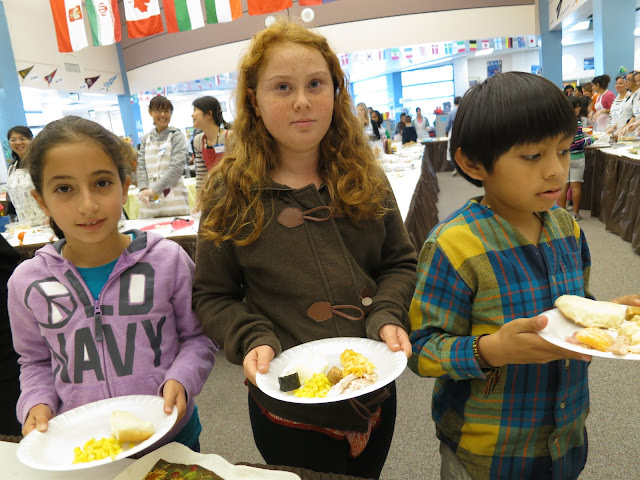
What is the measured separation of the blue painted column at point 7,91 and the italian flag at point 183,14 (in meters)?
4.01

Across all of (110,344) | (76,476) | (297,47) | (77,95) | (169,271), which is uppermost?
(77,95)

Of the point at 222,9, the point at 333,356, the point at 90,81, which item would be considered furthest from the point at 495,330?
the point at 90,81

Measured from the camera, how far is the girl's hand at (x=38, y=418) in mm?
912

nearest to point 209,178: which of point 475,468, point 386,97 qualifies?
point 475,468

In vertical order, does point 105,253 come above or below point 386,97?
below

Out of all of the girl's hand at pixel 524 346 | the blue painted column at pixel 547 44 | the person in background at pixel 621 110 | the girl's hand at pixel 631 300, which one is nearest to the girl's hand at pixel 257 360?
the girl's hand at pixel 524 346

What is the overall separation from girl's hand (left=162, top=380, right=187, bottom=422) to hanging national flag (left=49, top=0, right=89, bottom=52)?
7684mm

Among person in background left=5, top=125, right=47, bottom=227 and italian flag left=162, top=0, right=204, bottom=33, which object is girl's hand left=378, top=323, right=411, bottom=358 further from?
italian flag left=162, top=0, right=204, bottom=33

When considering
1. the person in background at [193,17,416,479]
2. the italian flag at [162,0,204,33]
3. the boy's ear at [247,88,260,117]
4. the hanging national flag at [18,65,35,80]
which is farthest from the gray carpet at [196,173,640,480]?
the hanging national flag at [18,65,35,80]

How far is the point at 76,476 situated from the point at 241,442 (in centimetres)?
158

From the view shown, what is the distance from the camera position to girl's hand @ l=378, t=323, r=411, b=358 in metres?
0.94

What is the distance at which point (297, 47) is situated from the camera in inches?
40.4

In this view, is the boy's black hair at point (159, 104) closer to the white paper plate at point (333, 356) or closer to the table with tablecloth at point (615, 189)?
the white paper plate at point (333, 356)

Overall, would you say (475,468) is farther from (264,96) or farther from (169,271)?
(264,96)
